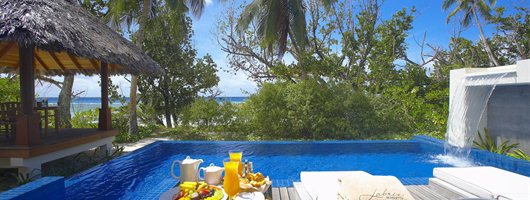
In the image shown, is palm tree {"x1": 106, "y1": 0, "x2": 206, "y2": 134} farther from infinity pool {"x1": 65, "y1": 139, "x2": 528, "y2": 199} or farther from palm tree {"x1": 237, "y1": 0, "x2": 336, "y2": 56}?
infinity pool {"x1": 65, "y1": 139, "x2": 528, "y2": 199}

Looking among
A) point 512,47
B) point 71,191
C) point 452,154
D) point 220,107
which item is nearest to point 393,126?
point 452,154

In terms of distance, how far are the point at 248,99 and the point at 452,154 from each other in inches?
227

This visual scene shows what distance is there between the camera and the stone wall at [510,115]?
5.88m

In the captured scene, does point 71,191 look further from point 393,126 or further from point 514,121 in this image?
point 393,126

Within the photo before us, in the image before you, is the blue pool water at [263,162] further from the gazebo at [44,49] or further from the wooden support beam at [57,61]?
the wooden support beam at [57,61]

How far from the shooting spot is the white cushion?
310 cm

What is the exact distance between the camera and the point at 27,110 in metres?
5.01

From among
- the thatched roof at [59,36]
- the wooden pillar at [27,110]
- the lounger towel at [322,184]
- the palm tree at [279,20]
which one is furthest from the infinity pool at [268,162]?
the palm tree at [279,20]

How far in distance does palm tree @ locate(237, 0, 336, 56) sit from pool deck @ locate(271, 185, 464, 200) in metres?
7.35

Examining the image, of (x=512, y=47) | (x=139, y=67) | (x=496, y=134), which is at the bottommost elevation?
(x=496, y=134)

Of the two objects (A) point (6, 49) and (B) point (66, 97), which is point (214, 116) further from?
(A) point (6, 49)

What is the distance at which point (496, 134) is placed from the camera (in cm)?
656

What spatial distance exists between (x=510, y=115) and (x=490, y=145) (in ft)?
2.31

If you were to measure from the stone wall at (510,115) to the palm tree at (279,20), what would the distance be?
222 inches
